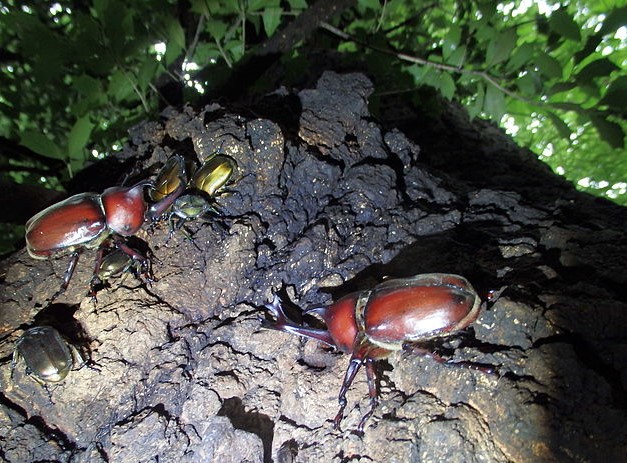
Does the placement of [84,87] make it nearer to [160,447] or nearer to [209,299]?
[209,299]

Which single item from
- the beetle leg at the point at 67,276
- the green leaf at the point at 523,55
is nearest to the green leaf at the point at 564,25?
the green leaf at the point at 523,55

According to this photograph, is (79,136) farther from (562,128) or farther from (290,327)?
(562,128)

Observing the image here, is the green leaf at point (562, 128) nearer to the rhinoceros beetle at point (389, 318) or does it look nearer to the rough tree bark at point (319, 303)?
the rough tree bark at point (319, 303)

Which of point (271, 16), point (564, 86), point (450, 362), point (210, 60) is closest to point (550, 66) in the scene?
point (564, 86)

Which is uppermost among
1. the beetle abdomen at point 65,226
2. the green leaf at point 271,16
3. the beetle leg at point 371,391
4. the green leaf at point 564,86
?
the green leaf at point 271,16

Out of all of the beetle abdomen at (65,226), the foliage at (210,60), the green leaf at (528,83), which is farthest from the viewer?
the green leaf at (528,83)

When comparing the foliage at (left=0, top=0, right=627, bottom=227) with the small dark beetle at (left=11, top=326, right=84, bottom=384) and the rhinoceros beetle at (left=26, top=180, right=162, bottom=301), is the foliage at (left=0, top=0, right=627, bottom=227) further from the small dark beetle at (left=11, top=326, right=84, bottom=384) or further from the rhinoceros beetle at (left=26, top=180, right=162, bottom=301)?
the small dark beetle at (left=11, top=326, right=84, bottom=384)

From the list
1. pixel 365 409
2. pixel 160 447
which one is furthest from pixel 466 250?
pixel 160 447
